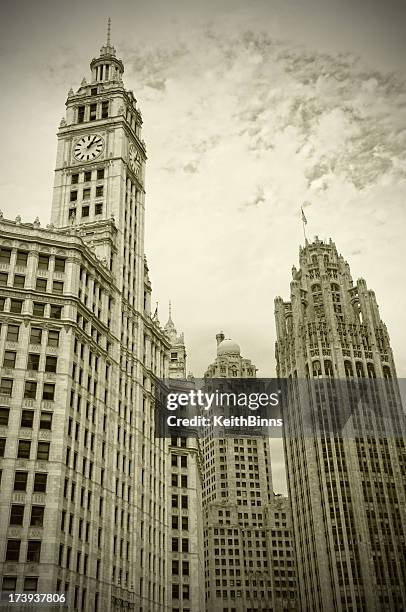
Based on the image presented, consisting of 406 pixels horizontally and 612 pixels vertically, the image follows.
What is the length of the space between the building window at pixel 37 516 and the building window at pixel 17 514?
100 cm

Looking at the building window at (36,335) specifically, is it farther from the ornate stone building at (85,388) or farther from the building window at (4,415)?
the building window at (4,415)

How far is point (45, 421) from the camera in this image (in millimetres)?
69188

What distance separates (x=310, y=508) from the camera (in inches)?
6235

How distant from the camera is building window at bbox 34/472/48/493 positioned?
65.4 metres

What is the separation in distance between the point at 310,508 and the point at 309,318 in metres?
52.2

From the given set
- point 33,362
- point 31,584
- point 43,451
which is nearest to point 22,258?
point 33,362

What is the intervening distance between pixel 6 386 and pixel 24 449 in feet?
22.8

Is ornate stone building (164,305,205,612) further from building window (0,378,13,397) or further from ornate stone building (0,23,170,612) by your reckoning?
building window (0,378,13,397)

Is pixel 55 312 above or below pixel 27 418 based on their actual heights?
above

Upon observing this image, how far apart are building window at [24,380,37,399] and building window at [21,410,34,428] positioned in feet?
5.46


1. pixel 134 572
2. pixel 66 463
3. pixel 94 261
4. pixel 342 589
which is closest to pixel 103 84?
pixel 94 261

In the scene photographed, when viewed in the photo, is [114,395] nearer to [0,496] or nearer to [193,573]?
[0,496]

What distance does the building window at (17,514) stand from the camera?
63.0 meters

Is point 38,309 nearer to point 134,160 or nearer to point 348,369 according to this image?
point 134,160
